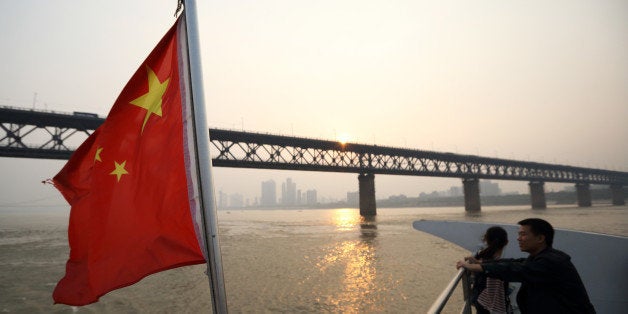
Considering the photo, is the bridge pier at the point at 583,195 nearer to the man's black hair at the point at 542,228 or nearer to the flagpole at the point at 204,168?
the man's black hair at the point at 542,228

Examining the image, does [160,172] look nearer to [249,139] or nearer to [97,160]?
[97,160]

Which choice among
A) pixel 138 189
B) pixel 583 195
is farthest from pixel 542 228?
pixel 583 195

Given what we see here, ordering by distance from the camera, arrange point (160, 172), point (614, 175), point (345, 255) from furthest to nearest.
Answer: point (614, 175), point (345, 255), point (160, 172)

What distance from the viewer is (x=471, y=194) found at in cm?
7994

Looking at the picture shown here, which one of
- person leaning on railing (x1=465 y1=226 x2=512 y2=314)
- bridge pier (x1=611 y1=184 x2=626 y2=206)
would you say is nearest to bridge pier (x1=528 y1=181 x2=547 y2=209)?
bridge pier (x1=611 y1=184 x2=626 y2=206)

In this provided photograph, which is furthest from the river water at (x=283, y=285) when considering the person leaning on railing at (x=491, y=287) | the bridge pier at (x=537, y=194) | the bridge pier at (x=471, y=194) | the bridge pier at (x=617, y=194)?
the bridge pier at (x=617, y=194)

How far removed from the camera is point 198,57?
2648mm

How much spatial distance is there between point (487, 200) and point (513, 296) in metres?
184

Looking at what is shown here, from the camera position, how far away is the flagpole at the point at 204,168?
2.26 m

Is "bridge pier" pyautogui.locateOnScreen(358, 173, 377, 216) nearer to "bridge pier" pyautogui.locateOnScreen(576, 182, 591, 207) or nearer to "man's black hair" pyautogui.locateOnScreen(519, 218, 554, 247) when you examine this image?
"man's black hair" pyautogui.locateOnScreen(519, 218, 554, 247)

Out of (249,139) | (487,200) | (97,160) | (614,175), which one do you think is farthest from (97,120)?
(487,200)

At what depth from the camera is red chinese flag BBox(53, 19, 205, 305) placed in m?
2.61

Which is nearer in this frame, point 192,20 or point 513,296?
point 192,20

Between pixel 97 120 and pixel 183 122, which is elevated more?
pixel 97 120
